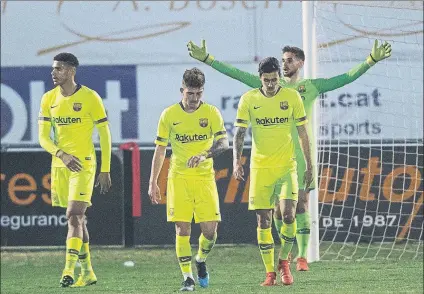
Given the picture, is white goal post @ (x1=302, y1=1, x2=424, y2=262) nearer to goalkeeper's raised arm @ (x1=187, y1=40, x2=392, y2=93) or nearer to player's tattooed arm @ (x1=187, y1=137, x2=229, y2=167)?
goalkeeper's raised arm @ (x1=187, y1=40, x2=392, y2=93)

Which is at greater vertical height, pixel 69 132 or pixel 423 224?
pixel 69 132

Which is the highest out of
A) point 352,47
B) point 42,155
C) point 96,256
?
point 352,47

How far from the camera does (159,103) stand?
20.4 m

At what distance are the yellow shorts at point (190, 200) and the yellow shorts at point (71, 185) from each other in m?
0.95

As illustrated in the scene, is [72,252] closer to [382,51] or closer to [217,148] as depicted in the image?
[217,148]

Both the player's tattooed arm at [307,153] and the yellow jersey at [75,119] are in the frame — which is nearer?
the player's tattooed arm at [307,153]

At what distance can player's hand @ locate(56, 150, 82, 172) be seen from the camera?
12.2 metres

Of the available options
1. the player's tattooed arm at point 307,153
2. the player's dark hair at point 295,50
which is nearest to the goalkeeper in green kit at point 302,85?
the player's dark hair at point 295,50

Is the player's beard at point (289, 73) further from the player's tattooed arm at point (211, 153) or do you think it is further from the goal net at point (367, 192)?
the player's tattooed arm at point (211, 153)

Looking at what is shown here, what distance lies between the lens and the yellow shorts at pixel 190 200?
11664 mm

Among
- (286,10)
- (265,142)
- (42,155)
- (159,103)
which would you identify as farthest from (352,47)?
(265,142)

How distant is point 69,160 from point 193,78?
1.51 meters

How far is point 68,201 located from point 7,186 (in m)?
3.95

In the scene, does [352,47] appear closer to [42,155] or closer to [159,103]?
[159,103]
